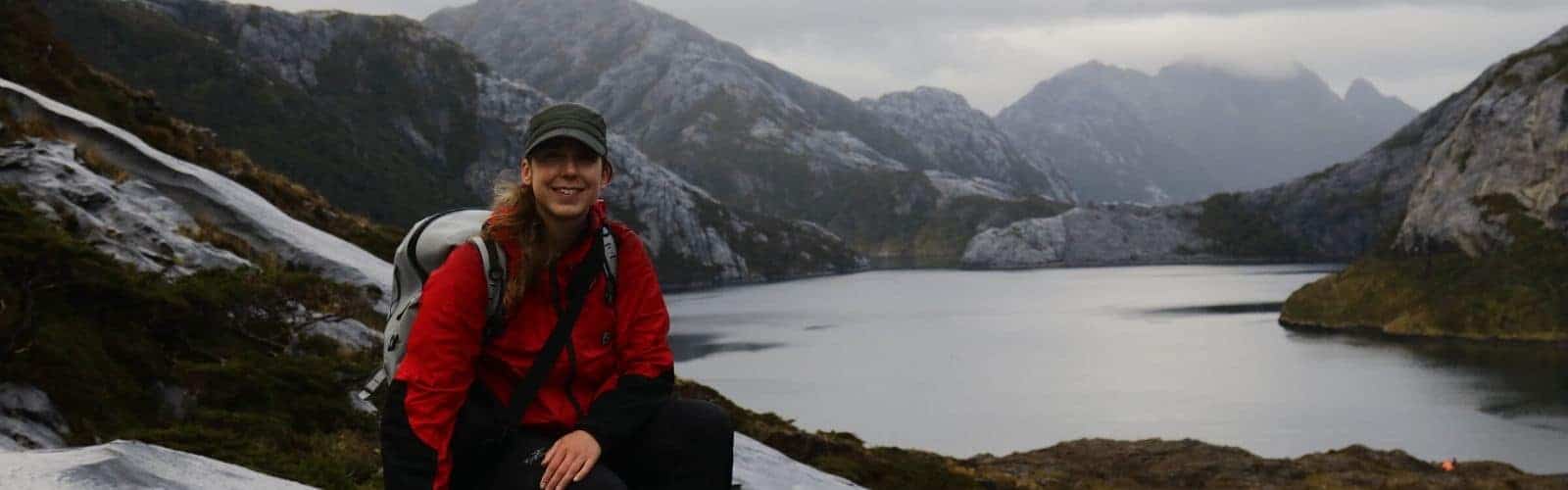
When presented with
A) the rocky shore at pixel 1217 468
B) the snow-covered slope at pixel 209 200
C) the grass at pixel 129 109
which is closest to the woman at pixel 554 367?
the snow-covered slope at pixel 209 200

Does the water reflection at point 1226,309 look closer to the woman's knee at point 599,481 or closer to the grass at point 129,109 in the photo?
the grass at point 129,109

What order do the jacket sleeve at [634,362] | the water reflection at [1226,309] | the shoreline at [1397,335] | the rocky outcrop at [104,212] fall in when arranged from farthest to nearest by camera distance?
the water reflection at [1226,309] < the shoreline at [1397,335] < the rocky outcrop at [104,212] < the jacket sleeve at [634,362]

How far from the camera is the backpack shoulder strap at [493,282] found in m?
4.96

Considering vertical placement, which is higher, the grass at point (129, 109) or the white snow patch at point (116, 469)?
the grass at point (129, 109)

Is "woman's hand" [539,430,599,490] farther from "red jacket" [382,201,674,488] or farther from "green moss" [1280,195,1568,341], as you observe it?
"green moss" [1280,195,1568,341]

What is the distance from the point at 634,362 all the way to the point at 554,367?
43 cm

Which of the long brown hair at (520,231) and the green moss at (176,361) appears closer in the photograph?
the long brown hair at (520,231)

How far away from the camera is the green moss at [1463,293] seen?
14825cm

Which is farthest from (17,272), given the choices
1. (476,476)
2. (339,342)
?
(476,476)

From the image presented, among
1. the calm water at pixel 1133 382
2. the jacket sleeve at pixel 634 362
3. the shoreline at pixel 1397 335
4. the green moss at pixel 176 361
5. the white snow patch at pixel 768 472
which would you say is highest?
Result: the jacket sleeve at pixel 634 362

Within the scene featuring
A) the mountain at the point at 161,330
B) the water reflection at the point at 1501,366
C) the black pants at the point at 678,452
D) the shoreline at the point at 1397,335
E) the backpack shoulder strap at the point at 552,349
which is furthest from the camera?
the shoreline at the point at 1397,335

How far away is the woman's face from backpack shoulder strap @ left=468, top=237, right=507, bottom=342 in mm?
356

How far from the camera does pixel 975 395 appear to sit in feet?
293

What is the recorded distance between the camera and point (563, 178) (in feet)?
17.2
